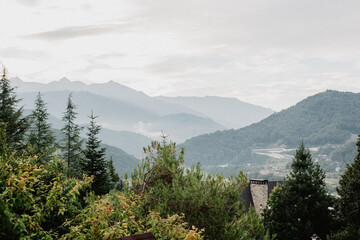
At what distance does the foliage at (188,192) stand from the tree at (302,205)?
946 centimetres

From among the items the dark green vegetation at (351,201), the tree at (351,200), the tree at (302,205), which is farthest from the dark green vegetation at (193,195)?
the tree at (351,200)

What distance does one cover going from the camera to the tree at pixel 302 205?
71.5 ft

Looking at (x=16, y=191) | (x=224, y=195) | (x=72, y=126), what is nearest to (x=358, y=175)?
(x=224, y=195)

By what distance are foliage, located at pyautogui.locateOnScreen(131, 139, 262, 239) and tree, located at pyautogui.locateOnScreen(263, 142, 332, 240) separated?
9.46 meters

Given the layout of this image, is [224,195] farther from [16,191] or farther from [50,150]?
[16,191]

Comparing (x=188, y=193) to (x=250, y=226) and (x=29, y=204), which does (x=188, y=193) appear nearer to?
(x=250, y=226)

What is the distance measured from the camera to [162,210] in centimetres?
1298

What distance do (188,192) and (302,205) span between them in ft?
39.1

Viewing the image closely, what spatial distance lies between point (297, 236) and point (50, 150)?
58.3 ft

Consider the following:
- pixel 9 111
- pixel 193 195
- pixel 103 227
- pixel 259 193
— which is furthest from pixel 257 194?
pixel 103 227

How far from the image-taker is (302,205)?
71.8ft

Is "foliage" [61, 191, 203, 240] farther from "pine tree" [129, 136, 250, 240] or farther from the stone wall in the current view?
the stone wall

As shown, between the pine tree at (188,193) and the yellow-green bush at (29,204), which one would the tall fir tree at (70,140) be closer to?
the pine tree at (188,193)

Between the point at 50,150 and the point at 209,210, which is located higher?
the point at 50,150
